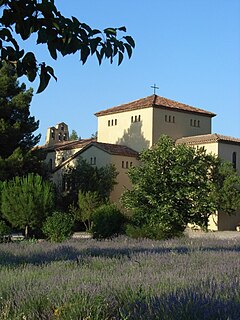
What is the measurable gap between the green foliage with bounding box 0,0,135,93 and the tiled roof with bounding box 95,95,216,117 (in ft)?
123

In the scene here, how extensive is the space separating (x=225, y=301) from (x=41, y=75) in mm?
2780

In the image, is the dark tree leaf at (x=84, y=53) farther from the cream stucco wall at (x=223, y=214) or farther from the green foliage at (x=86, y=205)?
the cream stucco wall at (x=223, y=214)

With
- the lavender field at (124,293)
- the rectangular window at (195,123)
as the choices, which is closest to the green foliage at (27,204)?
the lavender field at (124,293)

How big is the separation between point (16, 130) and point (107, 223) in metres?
16.7

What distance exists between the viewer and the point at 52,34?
3.25 m

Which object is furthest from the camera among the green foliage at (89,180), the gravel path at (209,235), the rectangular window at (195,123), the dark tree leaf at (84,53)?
the rectangular window at (195,123)

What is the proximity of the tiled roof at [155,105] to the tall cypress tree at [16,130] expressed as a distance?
7.96 metres

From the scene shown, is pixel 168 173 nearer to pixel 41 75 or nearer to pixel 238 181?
pixel 238 181

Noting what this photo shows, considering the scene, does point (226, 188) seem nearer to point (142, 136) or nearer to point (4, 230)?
point (142, 136)

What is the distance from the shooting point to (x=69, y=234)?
19.7 metres

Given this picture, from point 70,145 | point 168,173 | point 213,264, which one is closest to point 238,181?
point 168,173

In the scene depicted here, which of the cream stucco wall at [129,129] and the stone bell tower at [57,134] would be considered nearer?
the cream stucco wall at [129,129]

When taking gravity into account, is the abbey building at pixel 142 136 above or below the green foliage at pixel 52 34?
above

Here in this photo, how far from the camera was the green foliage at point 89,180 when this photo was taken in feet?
123
